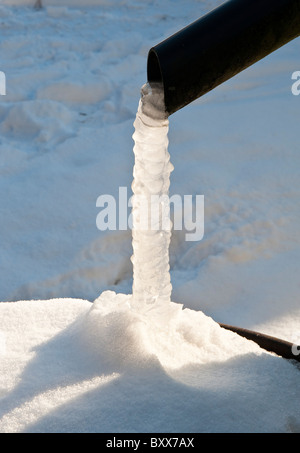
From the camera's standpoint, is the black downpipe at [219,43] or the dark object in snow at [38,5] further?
the dark object in snow at [38,5]

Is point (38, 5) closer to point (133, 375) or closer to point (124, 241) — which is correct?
point (124, 241)

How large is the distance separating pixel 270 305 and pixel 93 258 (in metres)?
0.57

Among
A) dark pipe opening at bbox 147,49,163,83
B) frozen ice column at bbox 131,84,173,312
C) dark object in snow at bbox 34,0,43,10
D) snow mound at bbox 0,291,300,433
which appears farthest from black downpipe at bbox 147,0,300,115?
dark object in snow at bbox 34,0,43,10

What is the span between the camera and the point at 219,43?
692 mm

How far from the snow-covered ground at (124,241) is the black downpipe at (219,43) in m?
0.39

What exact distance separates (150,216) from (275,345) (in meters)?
0.29

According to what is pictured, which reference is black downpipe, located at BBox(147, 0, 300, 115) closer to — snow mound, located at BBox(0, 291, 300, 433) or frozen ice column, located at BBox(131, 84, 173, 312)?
frozen ice column, located at BBox(131, 84, 173, 312)

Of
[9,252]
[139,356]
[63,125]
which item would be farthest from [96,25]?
[139,356]

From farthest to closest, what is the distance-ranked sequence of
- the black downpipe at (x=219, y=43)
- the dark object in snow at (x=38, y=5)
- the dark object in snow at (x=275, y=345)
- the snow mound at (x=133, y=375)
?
the dark object in snow at (x=38, y=5), the dark object in snow at (x=275, y=345), the snow mound at (x=133, y=375), the black downpipe at (x=219, y=43)

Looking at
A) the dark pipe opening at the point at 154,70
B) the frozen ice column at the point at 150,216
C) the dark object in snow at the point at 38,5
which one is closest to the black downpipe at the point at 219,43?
the dark pipe opening at the point at 154,70

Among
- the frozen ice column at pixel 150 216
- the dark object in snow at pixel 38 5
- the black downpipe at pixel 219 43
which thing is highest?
the dark object in snow at pixel 38 5

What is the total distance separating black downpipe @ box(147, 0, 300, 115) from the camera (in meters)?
0.69

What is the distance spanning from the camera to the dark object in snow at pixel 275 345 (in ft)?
3.16

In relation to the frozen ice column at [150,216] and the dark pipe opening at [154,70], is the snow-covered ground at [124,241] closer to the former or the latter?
the frozen ice column at [150,216]
